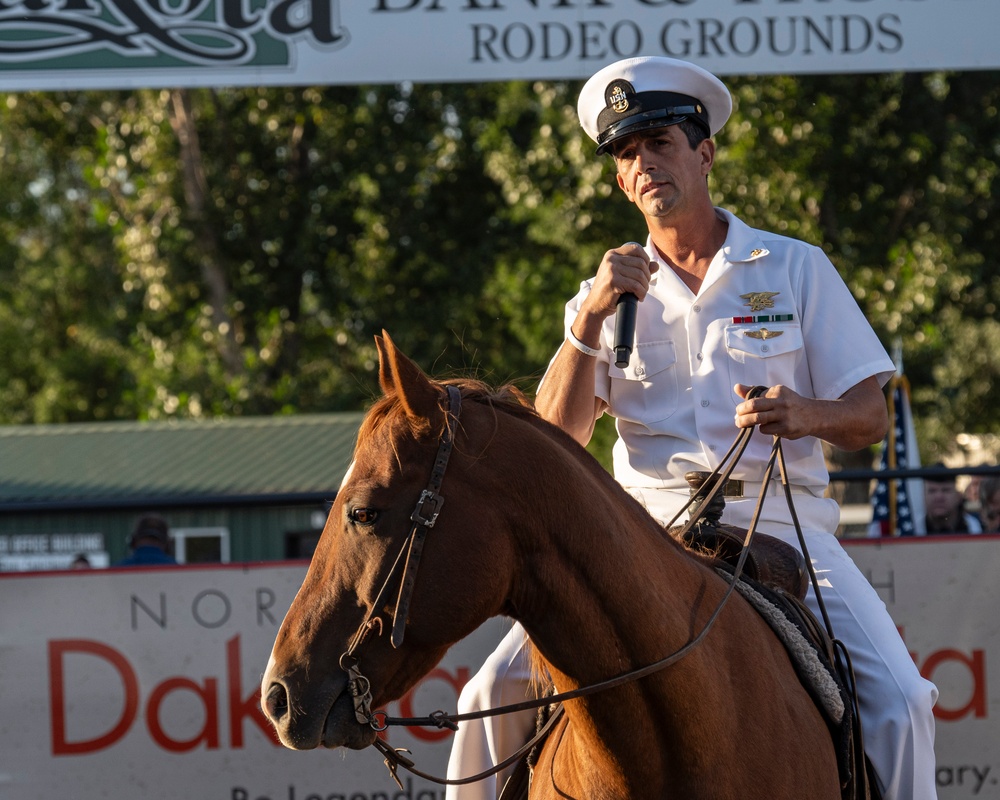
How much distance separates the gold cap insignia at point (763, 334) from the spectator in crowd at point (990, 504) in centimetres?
601

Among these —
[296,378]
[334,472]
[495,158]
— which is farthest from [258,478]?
[495,158]

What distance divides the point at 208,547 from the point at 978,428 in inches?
699

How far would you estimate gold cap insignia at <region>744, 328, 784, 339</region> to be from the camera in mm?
3270

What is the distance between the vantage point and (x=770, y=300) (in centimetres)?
330

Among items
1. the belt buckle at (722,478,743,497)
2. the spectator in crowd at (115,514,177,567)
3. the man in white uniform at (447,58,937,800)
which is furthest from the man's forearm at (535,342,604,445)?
the spectator in crowd at (115,514,177,567)

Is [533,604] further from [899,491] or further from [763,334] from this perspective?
[899,491]

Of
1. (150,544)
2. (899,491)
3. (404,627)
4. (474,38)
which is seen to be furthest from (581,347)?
(899,491)

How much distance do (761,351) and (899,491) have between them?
586cm

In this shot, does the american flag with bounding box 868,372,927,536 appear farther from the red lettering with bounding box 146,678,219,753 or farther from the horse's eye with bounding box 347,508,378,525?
the horse's eye with bounding box 347,508,378,525

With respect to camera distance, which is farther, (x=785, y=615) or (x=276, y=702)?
(x=785, y=615)

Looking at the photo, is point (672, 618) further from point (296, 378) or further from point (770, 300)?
point (296, 378)

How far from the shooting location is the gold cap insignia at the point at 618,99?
3262 mm

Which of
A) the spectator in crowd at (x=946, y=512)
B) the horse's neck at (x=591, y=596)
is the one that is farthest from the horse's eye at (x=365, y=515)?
the spectator in crowd at (x=946, y=512)

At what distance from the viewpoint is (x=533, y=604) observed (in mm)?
2400
